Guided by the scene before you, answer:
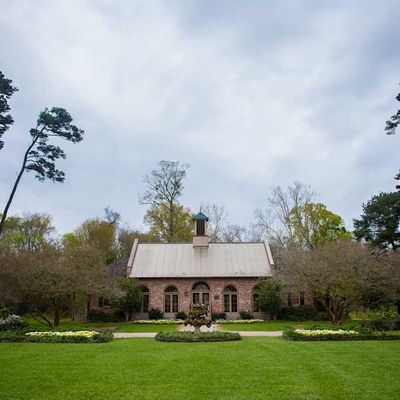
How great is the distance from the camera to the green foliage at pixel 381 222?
28859mm

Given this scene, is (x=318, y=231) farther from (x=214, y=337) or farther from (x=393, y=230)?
(x=214, y=337)

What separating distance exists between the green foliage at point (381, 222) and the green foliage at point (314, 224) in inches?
352

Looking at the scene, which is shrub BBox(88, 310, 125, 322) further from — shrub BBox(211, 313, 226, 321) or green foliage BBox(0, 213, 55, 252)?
green foliage BBox(0, 213, 55, 252)

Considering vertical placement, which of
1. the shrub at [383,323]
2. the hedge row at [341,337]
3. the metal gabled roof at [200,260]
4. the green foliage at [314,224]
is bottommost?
the hedge row at [341,337]

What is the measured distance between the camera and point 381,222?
2950cm

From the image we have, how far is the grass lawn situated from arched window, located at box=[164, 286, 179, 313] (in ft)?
56.5

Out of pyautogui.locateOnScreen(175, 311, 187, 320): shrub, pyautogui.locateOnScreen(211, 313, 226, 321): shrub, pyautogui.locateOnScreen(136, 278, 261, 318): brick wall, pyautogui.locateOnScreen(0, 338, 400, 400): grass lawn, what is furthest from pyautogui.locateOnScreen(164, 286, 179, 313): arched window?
pyautogui.locateOnScreen(0, 338, 400, 400): grass lawn

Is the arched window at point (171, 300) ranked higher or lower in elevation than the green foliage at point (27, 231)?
lower

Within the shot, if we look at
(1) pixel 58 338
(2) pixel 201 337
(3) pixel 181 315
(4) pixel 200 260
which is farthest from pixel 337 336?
(4) pixel 200 260

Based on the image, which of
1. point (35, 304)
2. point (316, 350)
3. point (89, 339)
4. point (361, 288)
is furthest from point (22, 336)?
point (361, 288)

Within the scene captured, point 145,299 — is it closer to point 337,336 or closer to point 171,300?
point 171,300

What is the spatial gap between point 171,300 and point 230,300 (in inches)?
168

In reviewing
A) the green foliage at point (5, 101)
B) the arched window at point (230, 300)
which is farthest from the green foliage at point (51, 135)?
the arched window at point (230, 300)

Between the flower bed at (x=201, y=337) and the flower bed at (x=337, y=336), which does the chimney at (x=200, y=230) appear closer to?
the flower bed at (x=201, y=337)
